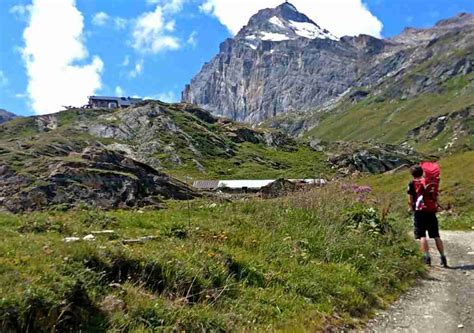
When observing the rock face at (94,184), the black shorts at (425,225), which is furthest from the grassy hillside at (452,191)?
the rock face at (94,184)

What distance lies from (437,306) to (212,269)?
538 cm

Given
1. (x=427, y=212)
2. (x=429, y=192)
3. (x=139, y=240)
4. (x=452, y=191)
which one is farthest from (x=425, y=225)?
(x=452, y=191)

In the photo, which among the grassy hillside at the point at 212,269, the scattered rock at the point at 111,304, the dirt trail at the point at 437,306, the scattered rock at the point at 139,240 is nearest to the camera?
the grassy hillside at the point at 212,269

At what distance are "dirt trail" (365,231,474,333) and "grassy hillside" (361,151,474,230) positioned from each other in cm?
506

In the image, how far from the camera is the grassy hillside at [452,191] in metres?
28.8

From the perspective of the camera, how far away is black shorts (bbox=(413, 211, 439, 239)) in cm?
1583

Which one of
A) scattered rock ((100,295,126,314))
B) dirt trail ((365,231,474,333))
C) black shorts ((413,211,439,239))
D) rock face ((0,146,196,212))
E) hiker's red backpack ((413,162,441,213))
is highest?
rock face ((0,146,196,212))

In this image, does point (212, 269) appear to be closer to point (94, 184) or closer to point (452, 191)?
point (452, 191)

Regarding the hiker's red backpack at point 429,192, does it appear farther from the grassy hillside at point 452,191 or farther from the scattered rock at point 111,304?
the scattered rock at point 111,304

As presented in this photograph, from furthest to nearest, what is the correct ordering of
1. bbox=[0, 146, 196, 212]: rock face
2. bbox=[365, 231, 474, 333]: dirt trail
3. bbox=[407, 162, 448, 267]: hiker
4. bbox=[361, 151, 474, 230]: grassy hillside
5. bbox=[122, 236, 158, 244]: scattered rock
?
bbox=[0, 146, 196, 212]: rock face, bbox=[361, 151, 474, 230]: grassy hillside, bbox=[407, 162, 448, 267]: hiker, bbox=[122, 236, 158, 244]: scattered rock, bbox=[365, 231, 474, 333]: dirt trail

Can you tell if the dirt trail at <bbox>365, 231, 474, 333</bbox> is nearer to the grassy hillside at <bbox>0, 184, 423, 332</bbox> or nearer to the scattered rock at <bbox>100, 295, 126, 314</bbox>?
the grassy hillside at <bbox>0, 184, 423, 332</bbox>

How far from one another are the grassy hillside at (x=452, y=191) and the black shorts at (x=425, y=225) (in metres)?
3.28

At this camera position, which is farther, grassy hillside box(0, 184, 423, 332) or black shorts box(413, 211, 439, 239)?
black shorts box(413, 211, 439, 239)

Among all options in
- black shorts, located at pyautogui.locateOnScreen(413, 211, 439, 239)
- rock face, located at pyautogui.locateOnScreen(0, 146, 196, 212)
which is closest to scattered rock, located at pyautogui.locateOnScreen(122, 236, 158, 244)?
black shorts, located at pyautogui.locateOnScreen(413, 211, 439, 239)
